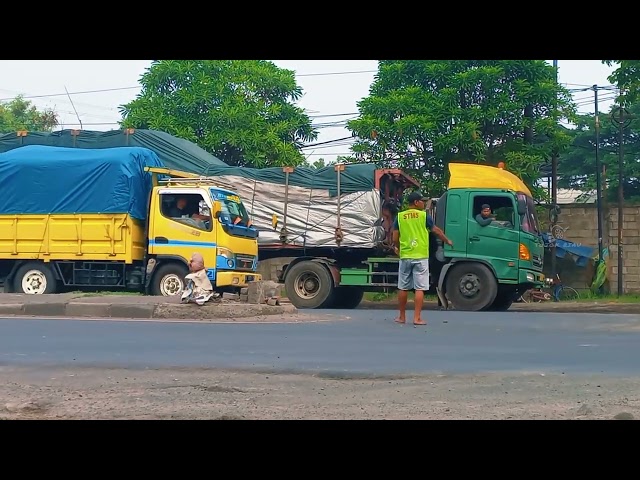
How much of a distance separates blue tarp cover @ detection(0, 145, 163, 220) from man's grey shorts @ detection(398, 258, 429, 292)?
23.7ft

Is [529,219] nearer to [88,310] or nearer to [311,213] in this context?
[311,213]

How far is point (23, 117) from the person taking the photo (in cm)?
4141

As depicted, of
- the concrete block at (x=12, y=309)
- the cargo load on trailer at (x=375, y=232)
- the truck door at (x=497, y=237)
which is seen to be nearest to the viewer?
the concrete block at (x=12, y=309)

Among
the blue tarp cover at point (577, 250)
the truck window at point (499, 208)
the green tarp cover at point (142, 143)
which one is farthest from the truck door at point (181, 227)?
the blue tarp cover at point (577, 250)

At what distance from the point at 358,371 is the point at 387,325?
3.84 m

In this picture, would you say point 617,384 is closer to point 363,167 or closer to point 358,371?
point 358,371

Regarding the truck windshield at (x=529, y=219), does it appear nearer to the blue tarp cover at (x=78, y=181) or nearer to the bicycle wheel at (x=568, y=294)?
the bicycle wheel at (x=568, y=294)

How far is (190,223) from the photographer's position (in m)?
16.7

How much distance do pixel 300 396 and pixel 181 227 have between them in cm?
1033

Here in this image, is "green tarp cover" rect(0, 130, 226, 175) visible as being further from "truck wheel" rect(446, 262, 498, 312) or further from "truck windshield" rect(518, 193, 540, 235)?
"truck windshield" rect(518, 193, 540, 235)

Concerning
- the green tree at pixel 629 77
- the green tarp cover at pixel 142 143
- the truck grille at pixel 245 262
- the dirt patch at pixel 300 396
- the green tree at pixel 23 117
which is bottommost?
the dirt patch at pixel 300 396

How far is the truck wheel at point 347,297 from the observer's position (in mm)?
18031

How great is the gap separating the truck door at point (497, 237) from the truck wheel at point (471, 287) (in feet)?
0.70
